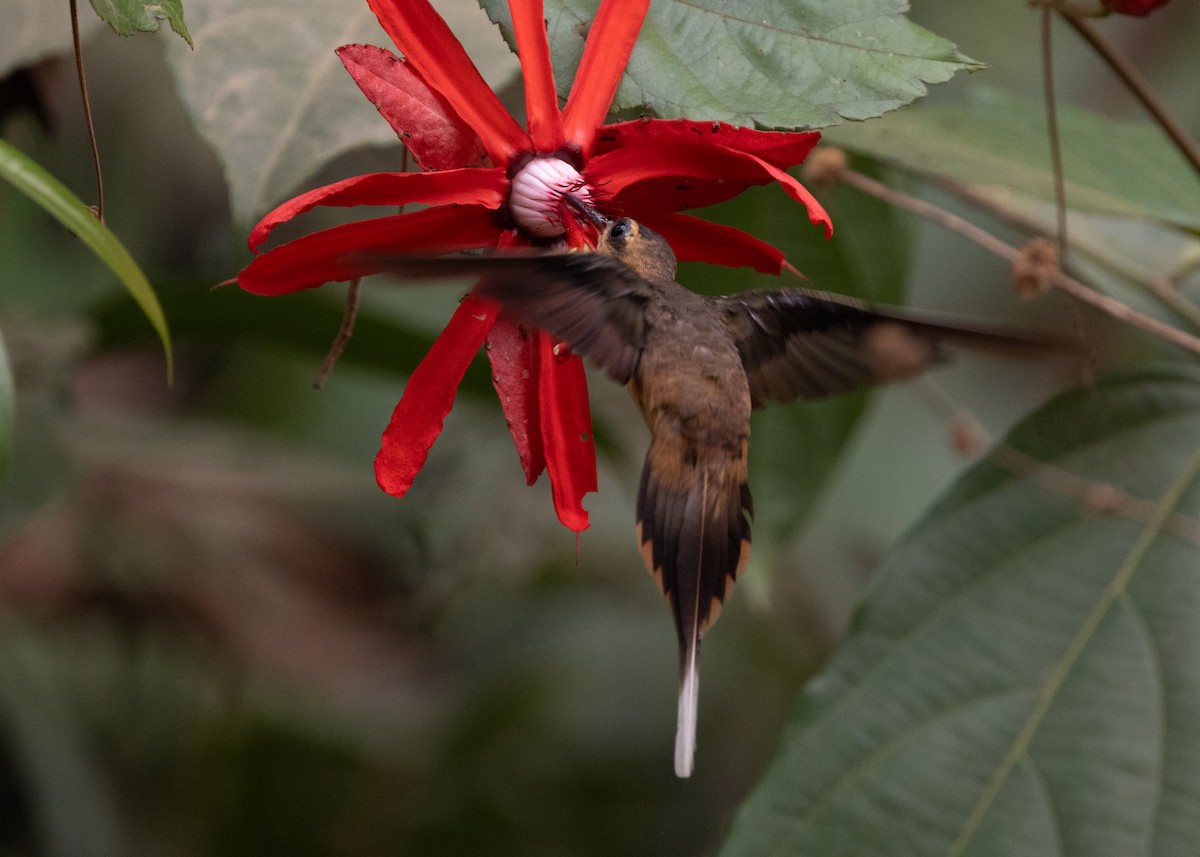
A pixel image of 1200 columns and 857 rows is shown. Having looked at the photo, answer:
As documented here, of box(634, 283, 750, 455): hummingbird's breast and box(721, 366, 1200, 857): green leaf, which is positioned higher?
box(634, 283, 750, 455): hummingbird's breast

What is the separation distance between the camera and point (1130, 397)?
1473 mm

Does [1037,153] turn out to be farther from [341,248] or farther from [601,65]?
[341,248]

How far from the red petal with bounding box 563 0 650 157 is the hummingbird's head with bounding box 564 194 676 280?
0.17 ft

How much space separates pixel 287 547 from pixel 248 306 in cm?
116

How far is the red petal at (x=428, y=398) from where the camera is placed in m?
0.85

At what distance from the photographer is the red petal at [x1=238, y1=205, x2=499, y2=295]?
79 cm

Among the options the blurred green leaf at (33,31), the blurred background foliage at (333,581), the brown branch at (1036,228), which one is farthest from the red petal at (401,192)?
the brown branch at (1036,228)

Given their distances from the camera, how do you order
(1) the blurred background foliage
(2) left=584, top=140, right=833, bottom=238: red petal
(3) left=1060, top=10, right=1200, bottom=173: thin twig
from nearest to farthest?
(2) left=584, top=140, right=833, bottom=238: red petal → (3) left=1060, top=10, right=1200, bottom=173: thin twig → (1) the blurred background foliage

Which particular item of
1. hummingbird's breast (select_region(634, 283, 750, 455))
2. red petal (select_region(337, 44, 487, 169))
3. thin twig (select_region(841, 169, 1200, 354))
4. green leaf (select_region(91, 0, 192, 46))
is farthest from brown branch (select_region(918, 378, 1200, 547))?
green leaf (select_region(91, 0, 192, 46))

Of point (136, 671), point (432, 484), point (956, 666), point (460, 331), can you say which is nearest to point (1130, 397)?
point (956, 666)

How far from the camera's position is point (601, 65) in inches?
33.8

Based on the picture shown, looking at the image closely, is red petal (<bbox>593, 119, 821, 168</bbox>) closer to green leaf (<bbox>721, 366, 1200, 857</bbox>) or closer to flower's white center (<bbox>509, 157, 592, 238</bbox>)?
flower's white center (<bbox>509, 157, 592, 238</bbox>)

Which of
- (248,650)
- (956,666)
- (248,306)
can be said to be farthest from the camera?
(248,650)

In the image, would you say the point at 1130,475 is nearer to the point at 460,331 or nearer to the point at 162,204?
the point at 460,331
